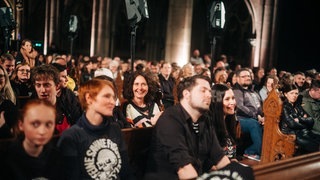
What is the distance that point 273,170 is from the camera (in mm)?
3506

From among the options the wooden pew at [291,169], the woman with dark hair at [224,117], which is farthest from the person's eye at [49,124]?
the woman with dark hair at [224,117]

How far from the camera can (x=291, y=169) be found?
3719mm

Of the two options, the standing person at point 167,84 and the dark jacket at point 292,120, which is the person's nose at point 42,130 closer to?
the dark jacket at point 292,120

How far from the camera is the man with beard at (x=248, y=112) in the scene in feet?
24.8

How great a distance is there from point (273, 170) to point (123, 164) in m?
1.24

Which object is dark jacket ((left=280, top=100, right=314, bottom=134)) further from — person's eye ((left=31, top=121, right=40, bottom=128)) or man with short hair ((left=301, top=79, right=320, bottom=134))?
person's eye ((left=31, top=121, right=40, bottom=128))

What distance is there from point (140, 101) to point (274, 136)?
2191mm

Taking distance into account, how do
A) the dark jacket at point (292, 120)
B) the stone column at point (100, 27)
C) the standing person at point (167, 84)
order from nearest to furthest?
the dark jacket at point (292, 120), the standing person at point (167, 84), the stone column at point (100, 27)

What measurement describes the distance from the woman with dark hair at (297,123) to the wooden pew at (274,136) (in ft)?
2.47

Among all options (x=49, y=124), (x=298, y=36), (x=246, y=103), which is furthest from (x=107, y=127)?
(x=298, y=36)

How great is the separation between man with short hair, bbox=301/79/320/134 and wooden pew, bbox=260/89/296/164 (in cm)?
181

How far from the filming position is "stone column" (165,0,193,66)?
18.8 meters

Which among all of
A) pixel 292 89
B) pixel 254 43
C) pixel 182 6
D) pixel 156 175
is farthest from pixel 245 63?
pixel 156 175

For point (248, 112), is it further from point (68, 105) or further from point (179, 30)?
point (179, 30)
